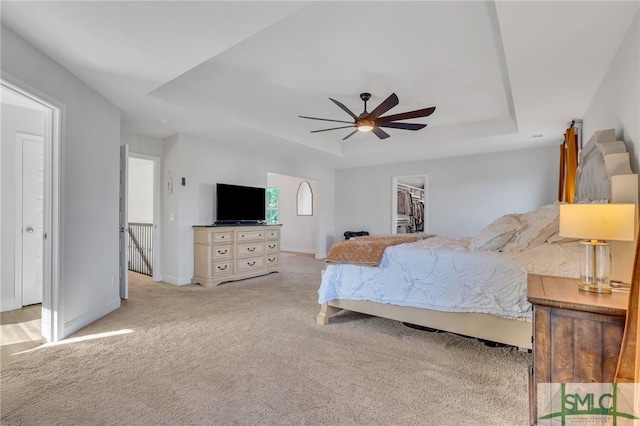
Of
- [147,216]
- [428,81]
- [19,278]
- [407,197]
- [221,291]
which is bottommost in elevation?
[221,291]

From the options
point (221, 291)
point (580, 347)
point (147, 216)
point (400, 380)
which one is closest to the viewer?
point (580, 347)

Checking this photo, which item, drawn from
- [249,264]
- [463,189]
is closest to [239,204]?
[249,264]

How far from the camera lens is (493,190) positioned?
20.1ft

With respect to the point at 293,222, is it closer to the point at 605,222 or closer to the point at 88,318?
the point at 88,318

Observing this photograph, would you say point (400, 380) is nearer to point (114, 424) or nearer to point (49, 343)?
point (114, 424)

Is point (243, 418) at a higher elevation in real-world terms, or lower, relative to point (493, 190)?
lower

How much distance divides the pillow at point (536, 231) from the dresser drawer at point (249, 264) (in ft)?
13.0

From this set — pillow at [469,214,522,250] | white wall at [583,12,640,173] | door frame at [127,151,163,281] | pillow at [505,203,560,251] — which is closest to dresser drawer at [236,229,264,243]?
door frame at [127,151,163,281]

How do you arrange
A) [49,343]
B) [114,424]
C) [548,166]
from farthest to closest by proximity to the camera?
[548,166]
[49,343]
[114,424]

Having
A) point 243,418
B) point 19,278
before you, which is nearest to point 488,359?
point 243,418

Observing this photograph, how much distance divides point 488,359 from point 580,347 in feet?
3.81

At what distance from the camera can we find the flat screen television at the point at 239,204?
5.16m

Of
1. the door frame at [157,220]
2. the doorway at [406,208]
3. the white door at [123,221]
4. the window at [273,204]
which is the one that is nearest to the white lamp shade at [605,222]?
the white door at [123,221]

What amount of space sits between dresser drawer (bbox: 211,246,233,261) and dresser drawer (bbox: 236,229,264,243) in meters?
0.24
